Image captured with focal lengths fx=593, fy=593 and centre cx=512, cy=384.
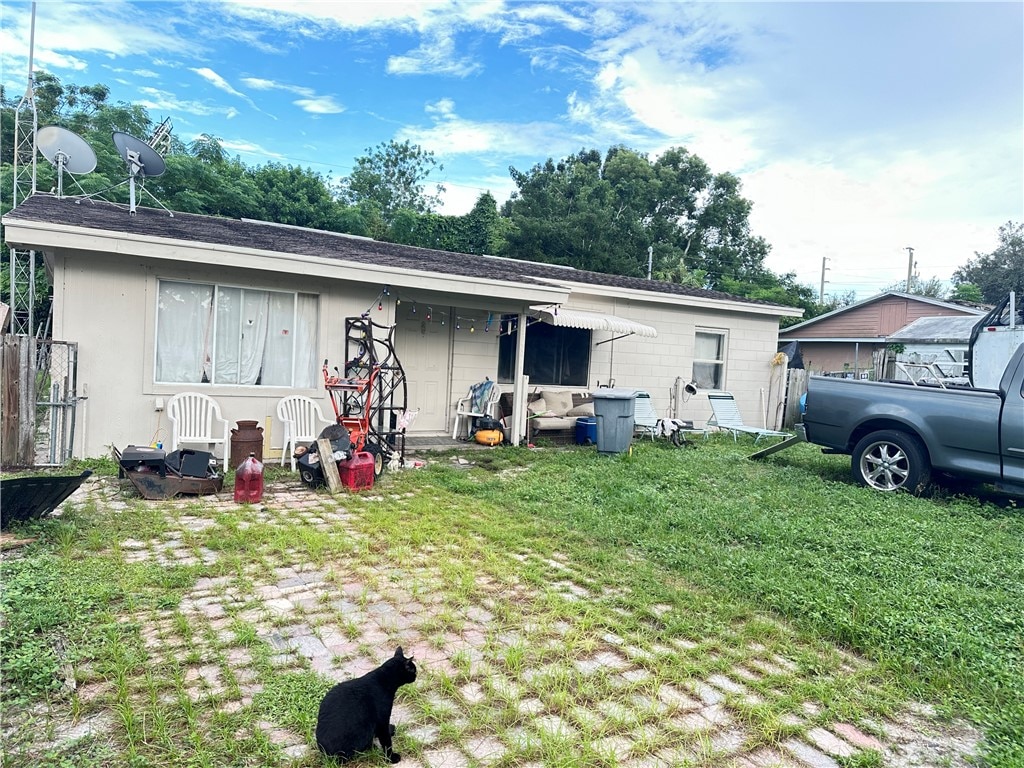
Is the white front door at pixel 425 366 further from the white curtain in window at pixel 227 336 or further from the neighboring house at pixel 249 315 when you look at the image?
the white curtain in window at pixel 227 336

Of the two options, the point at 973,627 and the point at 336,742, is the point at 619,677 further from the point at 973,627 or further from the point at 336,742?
the point at 973,627

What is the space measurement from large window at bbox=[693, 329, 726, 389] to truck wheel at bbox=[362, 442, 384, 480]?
7908 millimetres

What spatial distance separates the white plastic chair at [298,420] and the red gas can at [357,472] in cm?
126

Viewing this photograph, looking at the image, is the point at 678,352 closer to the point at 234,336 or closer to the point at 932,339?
the point at 234,336

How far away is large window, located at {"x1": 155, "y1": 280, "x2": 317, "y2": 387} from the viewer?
694cm

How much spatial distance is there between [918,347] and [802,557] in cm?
1693

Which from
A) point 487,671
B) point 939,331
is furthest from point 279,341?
point 939,331

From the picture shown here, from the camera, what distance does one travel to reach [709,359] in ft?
41.8

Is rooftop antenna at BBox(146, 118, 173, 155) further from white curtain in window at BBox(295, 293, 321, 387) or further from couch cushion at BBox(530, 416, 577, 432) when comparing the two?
couch cushion at BBox(530, 416, 577, 432)

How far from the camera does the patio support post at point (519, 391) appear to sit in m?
9.33

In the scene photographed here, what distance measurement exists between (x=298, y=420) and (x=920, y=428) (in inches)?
285

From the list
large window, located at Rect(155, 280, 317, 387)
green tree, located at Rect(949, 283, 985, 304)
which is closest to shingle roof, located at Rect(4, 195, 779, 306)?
large window, located at Rect(155, 280, 317, 387)

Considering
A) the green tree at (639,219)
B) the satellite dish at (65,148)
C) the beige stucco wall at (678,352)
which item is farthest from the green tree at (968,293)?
the satellite dish at (65,148)

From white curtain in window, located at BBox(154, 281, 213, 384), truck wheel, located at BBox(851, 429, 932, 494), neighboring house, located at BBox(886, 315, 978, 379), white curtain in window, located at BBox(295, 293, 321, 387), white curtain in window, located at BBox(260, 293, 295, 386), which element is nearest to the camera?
truck wheel, located at BBox(851, 429, 932, 494)
